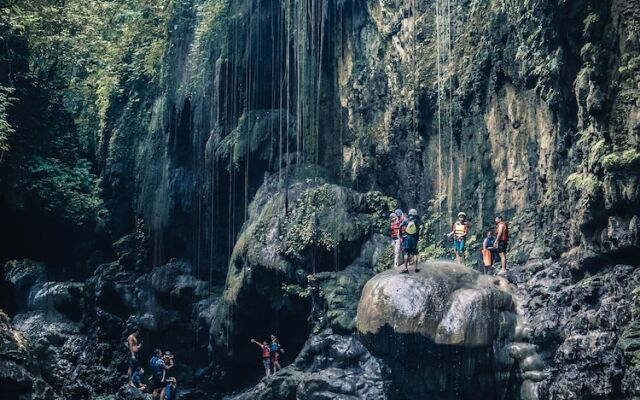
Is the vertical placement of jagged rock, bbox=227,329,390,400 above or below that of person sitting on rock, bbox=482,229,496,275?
below

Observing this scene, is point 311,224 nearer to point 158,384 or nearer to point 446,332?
point 158,384

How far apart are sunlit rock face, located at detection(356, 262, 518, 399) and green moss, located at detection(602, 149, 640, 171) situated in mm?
3348

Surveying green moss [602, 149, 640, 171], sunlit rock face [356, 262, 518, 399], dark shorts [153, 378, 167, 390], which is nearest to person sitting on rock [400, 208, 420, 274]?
sunlit rock face [356, 262, 518, 399]

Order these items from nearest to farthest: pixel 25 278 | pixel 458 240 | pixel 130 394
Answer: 1. pixel 458 240
2. pixel 130 394
3. pixel 25 278

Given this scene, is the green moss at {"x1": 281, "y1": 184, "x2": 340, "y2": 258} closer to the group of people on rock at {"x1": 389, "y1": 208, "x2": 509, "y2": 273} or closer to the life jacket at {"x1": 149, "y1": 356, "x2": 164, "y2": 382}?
the group of people on rock at {"x1": 389, "y1": 208, "x2": 509, "y2": 273}

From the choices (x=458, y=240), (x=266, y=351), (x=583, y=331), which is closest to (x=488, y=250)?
(x=458, y=240)

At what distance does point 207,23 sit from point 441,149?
1252cm

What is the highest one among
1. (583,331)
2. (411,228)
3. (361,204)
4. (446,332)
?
(361,204)

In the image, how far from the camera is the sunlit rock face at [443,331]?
1416 cm

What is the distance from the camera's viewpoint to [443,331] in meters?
14.3

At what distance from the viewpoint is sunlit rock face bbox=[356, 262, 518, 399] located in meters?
14.2

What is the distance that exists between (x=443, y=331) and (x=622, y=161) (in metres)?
4.55

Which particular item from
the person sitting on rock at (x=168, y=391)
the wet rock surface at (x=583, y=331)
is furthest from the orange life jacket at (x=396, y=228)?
the person sitting on rock at (x=168, y=391)

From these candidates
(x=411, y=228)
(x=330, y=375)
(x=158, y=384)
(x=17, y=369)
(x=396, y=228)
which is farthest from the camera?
(x=158, y=384)
